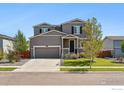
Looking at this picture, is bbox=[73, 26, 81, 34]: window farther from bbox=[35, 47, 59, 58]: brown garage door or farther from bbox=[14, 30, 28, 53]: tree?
bbox=[14, 30, 28, 53]: tree

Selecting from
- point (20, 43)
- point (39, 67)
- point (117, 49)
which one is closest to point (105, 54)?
point (117, 49)

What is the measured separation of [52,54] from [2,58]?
854 centimetres

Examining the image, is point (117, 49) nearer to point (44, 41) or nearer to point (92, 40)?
point (44, 41)

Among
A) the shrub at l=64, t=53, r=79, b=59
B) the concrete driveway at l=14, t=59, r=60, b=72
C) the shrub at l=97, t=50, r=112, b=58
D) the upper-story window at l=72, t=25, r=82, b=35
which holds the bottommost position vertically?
the concrete driveway at l=14, t=59, r=60, b=72

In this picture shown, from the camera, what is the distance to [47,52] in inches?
1812

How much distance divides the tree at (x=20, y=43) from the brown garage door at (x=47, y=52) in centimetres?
281

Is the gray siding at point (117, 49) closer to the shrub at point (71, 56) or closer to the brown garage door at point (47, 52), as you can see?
the shrub at point (71, 56)

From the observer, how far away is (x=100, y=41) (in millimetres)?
31406

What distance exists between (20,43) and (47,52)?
496 centimetres

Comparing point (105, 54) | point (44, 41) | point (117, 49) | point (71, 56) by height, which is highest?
point (44, 41)

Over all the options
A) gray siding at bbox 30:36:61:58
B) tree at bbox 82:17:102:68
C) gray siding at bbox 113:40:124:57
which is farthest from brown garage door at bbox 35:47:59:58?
tree at bbox 82:17:102:68

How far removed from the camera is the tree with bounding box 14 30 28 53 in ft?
145

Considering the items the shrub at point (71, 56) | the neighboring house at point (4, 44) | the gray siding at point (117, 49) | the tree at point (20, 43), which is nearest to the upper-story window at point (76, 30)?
the shrub at point (71, 56)

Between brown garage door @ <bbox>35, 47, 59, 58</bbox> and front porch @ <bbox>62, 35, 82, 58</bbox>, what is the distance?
1.35 m
